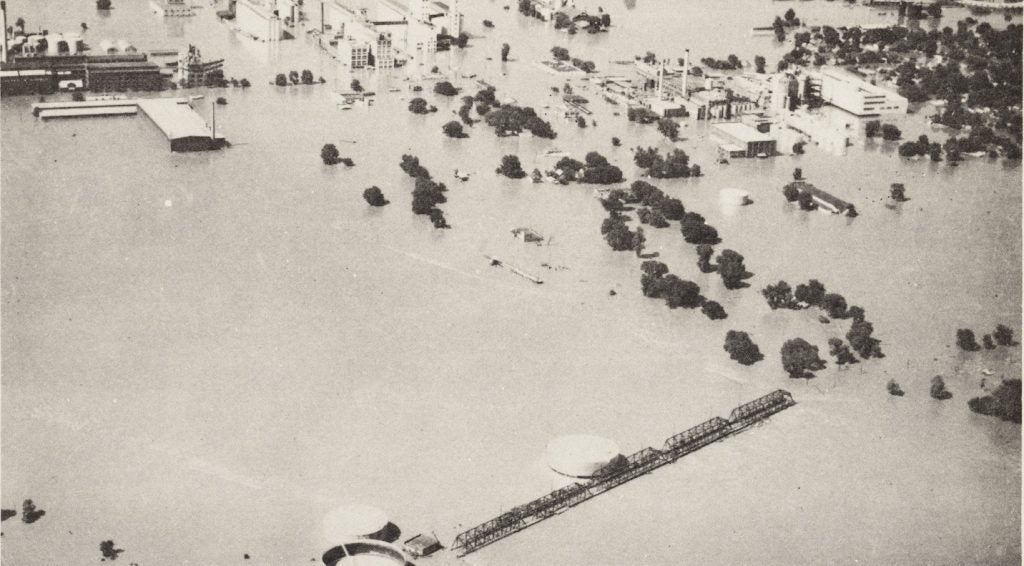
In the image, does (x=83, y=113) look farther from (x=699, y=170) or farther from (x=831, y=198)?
(x=831, y=198)

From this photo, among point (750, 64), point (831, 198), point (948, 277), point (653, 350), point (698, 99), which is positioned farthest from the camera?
point (750, 64)

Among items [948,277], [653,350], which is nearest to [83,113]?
[653,350]

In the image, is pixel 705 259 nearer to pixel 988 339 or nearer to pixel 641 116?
pixel 988 339

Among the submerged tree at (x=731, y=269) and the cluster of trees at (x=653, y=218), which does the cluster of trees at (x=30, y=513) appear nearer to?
the submerged tree at (x=731, y=269)

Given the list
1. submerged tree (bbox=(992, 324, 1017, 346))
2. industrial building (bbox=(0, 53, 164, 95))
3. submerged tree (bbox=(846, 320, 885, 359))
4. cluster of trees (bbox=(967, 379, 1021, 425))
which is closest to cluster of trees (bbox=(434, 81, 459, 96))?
industrial building (bbox=(0, 53, 164, 95))

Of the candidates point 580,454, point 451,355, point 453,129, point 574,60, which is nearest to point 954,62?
point 574,60

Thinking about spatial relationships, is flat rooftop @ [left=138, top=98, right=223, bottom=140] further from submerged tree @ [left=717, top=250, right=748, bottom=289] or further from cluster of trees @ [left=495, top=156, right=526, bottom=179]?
submerged tree @ [left=717, top=250, right=748, bottom=289]
